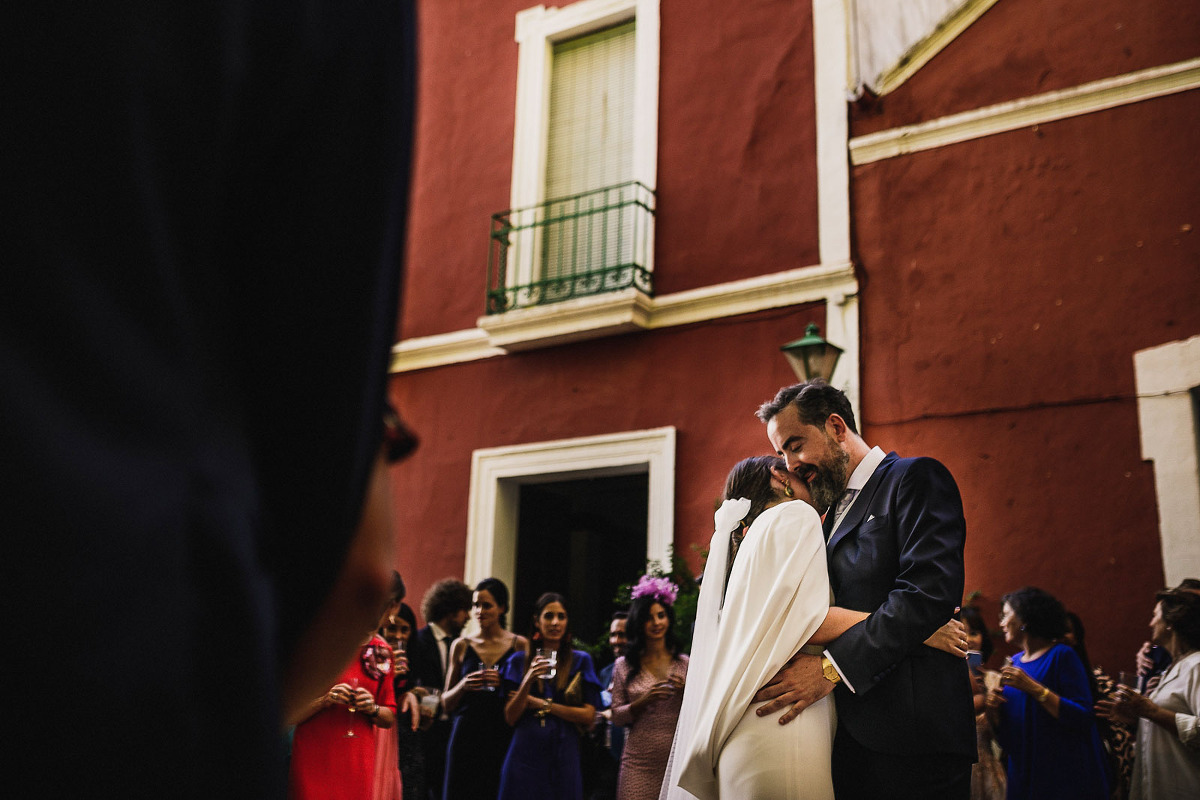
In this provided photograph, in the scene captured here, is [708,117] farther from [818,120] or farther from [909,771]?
[909,771]

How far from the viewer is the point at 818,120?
8828 mm

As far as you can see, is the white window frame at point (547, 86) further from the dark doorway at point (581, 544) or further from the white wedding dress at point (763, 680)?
the white wedding dress at point (763, 680)

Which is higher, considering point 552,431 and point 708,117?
point 708,117

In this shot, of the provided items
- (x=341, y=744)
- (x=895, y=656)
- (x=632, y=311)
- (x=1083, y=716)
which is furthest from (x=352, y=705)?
(x=632, y=311)

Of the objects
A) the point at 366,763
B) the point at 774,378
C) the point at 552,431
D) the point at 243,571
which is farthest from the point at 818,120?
the point at 243,571

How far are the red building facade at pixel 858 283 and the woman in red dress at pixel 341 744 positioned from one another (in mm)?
2533

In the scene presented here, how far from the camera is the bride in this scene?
323cm

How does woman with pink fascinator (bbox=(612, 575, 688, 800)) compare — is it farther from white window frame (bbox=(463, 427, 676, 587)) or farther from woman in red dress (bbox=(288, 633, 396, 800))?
white window frame (bbox=(463, 427, 676, 587))

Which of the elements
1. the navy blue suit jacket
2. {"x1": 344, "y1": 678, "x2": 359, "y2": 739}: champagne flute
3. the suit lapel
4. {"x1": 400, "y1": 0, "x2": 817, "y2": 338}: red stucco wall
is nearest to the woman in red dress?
{"x1": 344, "y1": 678, "x2": 359, "y2": 739}: champagne flute

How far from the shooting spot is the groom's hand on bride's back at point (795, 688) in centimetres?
Result: 327

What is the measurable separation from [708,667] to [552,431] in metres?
6.03

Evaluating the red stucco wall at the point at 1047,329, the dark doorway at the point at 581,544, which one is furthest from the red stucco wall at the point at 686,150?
the dark doorway at the point at 581,544

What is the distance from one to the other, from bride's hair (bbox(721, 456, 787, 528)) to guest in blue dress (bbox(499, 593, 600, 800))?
2.66m

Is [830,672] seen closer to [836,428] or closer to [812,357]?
[836,428]
